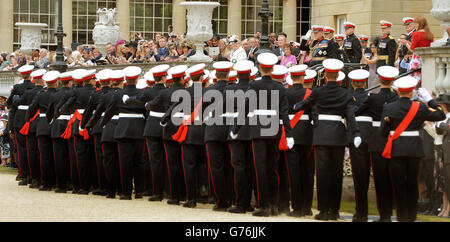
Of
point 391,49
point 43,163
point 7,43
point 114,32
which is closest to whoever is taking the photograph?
point 43,163

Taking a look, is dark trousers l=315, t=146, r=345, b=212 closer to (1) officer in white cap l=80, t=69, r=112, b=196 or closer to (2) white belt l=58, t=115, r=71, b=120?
(1) officer in white cap l=80, t=69, r=112, b=196

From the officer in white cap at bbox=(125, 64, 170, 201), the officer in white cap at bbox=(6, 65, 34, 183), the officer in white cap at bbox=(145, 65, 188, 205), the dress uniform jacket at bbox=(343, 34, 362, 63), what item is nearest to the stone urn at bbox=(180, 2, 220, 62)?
the dress uniform jacket at bbox=(343, 34, 362, 63)

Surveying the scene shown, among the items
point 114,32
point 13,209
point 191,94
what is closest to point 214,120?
point 191,94

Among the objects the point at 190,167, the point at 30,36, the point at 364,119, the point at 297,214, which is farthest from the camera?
the point at 30,36

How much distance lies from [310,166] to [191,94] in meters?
1.99

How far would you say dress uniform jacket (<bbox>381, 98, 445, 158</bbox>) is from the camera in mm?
11785

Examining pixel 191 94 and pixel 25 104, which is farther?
pixel 25 104

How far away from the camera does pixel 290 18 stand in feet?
123

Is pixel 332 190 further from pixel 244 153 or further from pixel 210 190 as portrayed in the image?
pixel 210 190

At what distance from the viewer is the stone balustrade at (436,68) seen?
577 inches

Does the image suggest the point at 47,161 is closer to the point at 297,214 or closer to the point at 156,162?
the point at 156,162

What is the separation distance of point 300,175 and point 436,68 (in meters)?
3.17

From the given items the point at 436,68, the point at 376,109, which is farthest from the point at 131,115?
the point at 436,68

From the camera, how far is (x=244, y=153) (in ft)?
43.0
